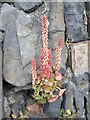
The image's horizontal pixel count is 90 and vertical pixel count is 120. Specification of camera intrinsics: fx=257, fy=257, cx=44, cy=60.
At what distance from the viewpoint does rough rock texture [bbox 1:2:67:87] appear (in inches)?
88.3

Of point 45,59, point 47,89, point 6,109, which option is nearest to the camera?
point 45,59

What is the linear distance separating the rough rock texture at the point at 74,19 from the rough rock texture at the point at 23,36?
0.22ft

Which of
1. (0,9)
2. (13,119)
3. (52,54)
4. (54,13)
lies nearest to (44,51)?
(52,54)

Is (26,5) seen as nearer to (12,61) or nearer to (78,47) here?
(12,61)

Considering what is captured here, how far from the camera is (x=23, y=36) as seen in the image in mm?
2254

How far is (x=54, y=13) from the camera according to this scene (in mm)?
2289

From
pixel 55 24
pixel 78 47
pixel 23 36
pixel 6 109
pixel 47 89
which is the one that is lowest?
pixel 6 109

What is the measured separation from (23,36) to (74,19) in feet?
1.62

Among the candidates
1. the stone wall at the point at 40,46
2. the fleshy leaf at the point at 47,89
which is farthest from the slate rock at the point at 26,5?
the fleshy leaf at the point at 47,89

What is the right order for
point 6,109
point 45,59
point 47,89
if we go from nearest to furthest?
point 45,59 → point 47,89 → point 6,109

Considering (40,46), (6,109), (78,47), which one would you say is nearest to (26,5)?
(40,46)

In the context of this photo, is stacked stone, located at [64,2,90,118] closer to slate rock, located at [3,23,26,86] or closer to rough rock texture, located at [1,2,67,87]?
rough rock texture, located at [1,2,67,87]

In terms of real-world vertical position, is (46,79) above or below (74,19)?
below

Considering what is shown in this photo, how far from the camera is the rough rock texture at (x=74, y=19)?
2332mm
